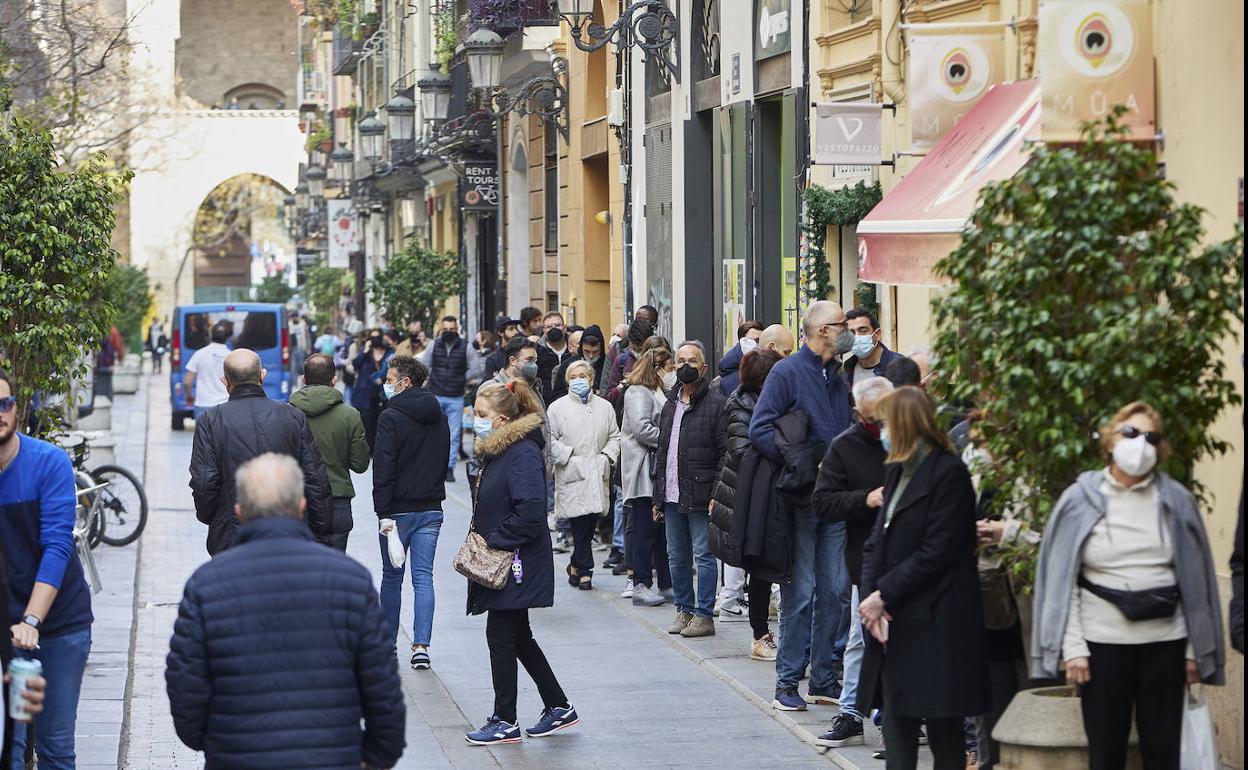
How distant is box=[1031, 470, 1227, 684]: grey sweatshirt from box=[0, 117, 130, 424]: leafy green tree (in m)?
6.39

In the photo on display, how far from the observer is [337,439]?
11.7 metres

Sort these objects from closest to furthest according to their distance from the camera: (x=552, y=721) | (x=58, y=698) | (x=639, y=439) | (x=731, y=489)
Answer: (x=58, y=698), (x=552, y=721), (x=731, y=489), (x=639, y=439)

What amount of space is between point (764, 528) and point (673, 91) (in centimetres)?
1166

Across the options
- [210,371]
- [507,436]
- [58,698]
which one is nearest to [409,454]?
[507,436]

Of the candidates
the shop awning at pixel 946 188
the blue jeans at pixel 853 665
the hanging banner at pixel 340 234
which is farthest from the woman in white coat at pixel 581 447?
the hanging banner at pixel 340 234

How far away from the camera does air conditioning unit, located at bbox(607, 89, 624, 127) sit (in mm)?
23172

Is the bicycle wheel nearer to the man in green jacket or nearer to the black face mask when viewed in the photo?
the man in green jacket

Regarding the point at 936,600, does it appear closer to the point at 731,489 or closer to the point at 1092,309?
the point at 1092,309

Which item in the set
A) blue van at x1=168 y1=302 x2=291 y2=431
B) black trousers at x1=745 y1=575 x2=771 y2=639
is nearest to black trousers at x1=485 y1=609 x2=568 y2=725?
black trousers at x1=745 y1=575 x2=771 y2=639

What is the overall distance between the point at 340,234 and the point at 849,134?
36672mm

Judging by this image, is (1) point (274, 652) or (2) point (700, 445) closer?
(1) point (274, 652)

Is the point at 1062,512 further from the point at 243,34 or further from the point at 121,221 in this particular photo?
the point at 243,34

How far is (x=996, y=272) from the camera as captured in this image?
7.25 m

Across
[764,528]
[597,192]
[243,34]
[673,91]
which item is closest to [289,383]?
[597,192]
